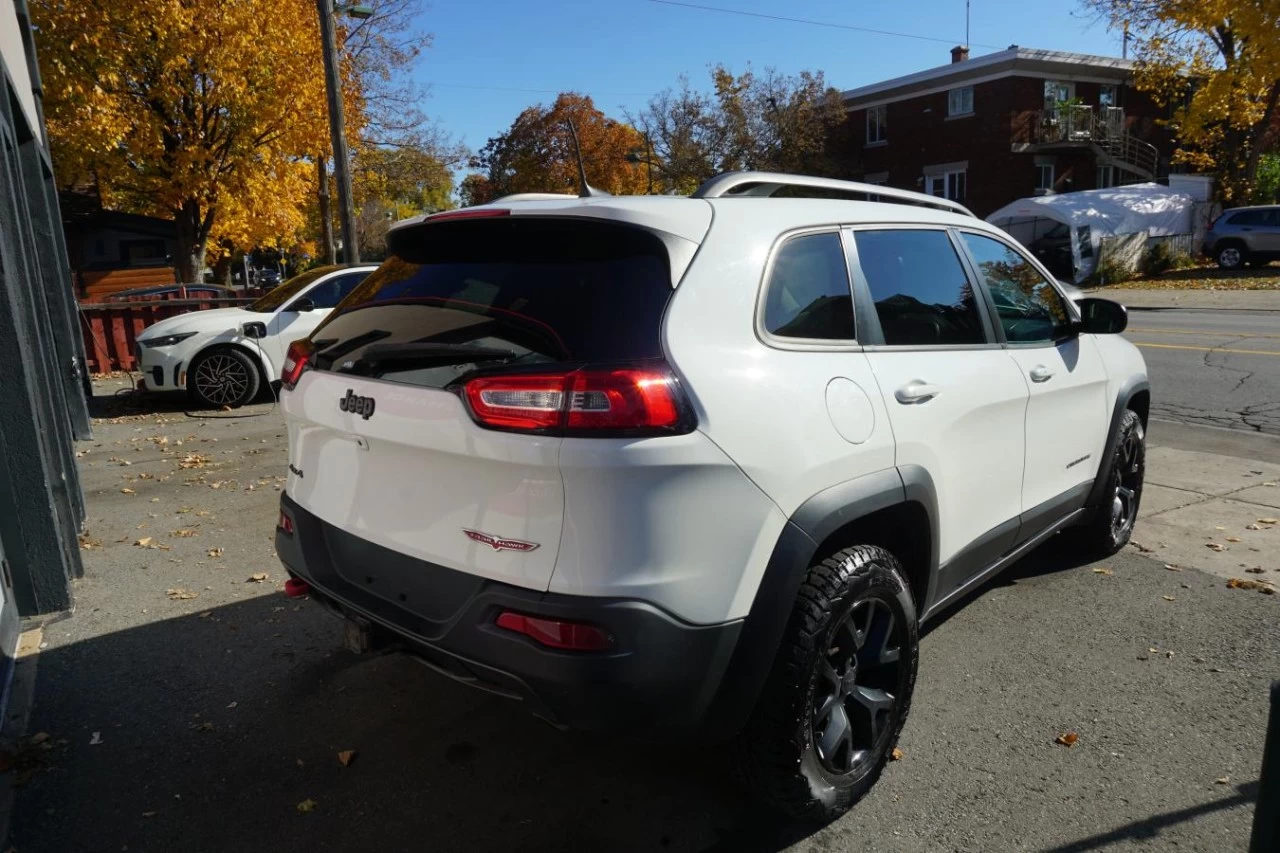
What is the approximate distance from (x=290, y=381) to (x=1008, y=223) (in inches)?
1173

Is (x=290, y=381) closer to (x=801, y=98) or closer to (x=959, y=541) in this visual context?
(x=959, y=541)

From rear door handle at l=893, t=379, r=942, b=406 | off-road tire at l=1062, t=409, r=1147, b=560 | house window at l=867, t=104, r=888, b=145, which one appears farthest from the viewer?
house window at l=867, t=104, r=888, b=145

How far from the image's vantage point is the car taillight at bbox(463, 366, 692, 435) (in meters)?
2.25

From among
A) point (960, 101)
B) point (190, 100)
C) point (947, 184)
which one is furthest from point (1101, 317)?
point (947, 184)

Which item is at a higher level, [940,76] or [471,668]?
[940,76]

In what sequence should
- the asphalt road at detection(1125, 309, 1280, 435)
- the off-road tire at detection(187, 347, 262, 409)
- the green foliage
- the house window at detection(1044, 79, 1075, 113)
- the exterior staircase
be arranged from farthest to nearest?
1. the house window at detection(1044, 79, 1075, 113)
2. the exterior staircase
3. the green foliage
4. the off-road tire at detection(187, 347, 262, 409)
5. the asphalt road at detection(1125, 309, 1280, 435)

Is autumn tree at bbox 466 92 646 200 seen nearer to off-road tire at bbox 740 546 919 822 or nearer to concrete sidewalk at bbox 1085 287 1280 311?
concrete sidewalk at bbox 1085 287 1280 311

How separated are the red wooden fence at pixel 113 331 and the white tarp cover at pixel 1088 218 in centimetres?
2396

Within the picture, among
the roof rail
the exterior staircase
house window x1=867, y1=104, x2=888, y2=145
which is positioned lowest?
the roof rail

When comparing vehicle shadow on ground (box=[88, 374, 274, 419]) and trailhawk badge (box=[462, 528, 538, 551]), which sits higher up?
trailhawk badge (box=[462, 528, 538, 551])

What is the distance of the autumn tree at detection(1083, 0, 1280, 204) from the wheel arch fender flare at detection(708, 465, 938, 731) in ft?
99.4

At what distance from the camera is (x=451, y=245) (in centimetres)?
293

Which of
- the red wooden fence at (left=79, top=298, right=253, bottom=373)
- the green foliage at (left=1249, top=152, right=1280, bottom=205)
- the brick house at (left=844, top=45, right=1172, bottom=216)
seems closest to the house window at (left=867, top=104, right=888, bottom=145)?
the brick house at (left=844, top=45, right=1172, bottom=216)

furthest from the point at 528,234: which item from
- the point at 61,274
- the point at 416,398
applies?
the point at 61,274
